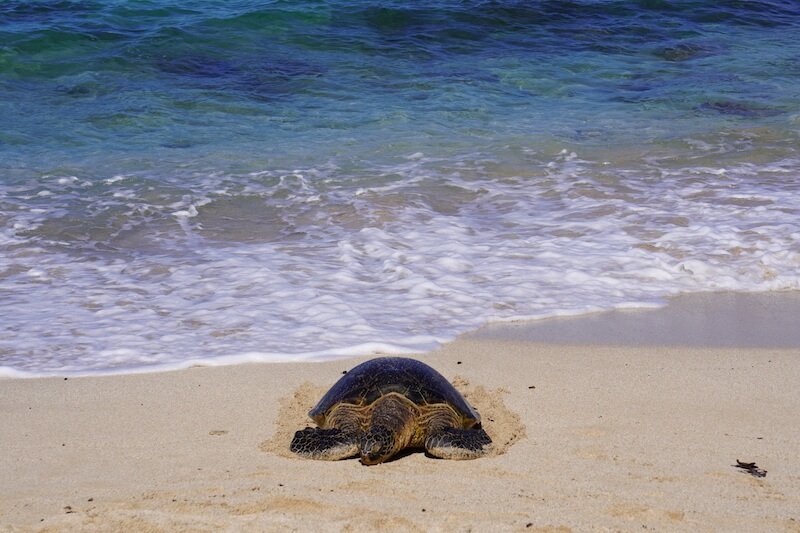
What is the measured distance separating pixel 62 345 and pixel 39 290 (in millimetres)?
1073

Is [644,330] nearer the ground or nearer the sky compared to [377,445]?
nearer the ground

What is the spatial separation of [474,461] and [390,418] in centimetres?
38

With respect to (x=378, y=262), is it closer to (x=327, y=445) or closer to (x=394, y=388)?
(x=394, y=388)

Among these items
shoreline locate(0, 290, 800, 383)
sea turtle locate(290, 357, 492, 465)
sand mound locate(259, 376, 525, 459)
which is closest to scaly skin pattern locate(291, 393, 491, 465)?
sea turtle locate(290, 357, 492, 465)

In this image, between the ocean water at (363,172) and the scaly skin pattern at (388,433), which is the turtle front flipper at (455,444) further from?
the ocean water at (363,172)

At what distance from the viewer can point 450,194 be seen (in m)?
8.34

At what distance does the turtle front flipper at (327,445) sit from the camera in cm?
367

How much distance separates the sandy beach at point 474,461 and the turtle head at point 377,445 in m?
0.06

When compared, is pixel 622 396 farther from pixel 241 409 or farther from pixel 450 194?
pixel 450 194

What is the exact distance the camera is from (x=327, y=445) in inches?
145

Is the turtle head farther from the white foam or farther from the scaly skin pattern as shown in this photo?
the white foam

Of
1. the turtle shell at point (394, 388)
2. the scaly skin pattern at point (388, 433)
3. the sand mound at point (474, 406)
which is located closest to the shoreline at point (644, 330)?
the sand mound at point (474, 406)

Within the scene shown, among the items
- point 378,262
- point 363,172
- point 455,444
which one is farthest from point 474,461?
point 363,172

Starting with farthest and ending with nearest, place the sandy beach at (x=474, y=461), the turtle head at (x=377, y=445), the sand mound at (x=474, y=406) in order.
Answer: the sand mound at (x=474, y=406) → the turtle head at (x=377, y=445) → the sandy beach at (x=474, y=461)
